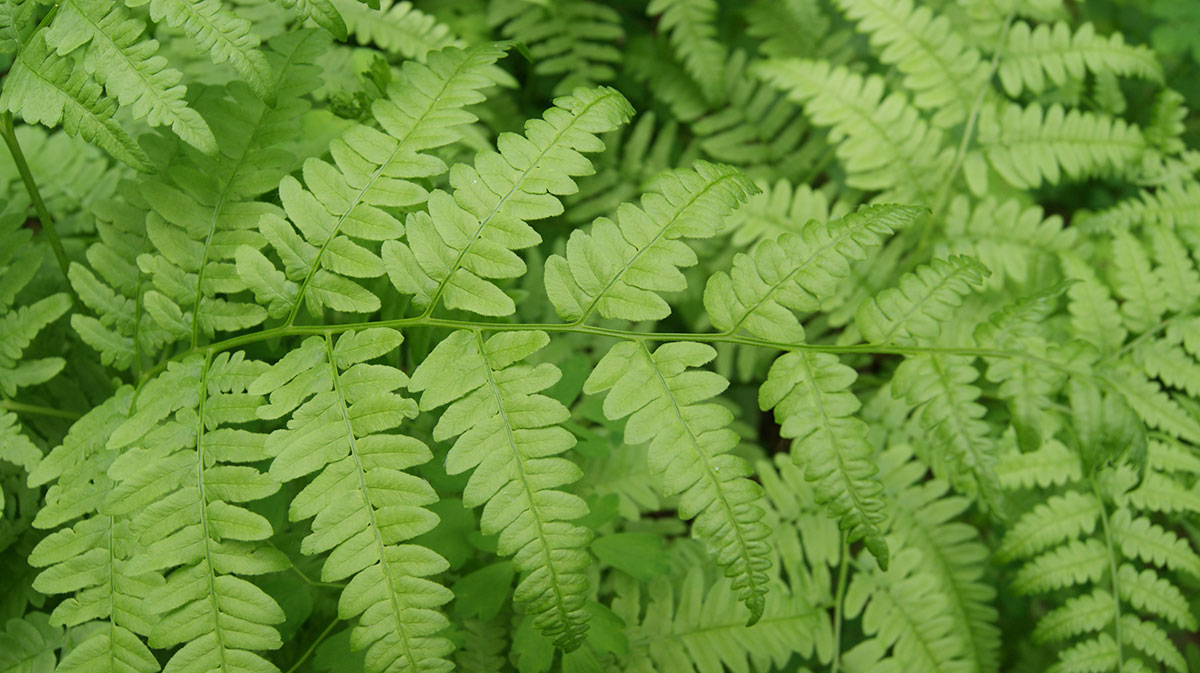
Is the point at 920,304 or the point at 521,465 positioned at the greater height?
the point at 920,304

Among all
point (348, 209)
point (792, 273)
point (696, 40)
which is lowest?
point (792, 273)

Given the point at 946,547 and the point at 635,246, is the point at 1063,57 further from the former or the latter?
the point at 635,246

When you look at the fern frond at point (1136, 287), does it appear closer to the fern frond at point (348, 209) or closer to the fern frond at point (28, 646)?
the fern frond at point (348, 209)

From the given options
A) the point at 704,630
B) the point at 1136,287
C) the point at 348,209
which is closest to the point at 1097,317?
the point at 1136,287

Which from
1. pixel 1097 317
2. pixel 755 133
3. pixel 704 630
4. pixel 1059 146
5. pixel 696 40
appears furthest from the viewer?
pixel 755 133

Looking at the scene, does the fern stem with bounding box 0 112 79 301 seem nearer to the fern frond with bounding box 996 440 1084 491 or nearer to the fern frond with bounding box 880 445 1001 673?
the fern frond with bounding box 880 445 1001 673

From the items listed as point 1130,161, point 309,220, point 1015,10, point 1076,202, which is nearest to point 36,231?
point 309,220

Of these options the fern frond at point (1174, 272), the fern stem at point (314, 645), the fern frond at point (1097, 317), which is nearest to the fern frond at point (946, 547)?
the fern frond at point (1097, 317)

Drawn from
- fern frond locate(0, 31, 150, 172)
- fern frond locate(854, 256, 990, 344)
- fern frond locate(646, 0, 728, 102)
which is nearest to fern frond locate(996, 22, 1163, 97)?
fern frond locate(646, 0, 728, 102)
